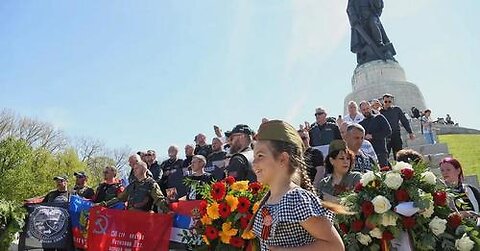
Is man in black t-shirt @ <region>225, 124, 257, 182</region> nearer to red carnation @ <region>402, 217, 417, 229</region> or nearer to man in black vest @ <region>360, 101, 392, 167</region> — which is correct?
red carnation @ <region>402, 217, 417, 229</region>

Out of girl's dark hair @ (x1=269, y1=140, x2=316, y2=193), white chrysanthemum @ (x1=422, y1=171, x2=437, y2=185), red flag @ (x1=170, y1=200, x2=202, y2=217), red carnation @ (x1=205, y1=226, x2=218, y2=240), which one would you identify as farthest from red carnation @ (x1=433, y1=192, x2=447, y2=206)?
red flag @ (x1=170, y1=200, x2=202, y2=217)

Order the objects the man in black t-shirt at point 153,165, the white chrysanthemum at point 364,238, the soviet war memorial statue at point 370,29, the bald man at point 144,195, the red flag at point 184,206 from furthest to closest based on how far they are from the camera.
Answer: the soviet war memorial statue at point 370,29 → the man in black t-shirt at point 153,165 → the bald man at point 144,195 → the red flag at point 184,206 → the white chrysanthemum at point 364,238

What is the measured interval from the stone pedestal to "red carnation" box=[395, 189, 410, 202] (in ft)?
73.5

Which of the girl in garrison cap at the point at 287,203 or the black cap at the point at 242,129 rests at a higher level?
the black cap at the point at 242,129

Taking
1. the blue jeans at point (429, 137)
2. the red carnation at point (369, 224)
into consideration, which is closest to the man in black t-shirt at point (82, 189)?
the red carnation at point (369, 224)

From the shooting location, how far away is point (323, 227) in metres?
2.09

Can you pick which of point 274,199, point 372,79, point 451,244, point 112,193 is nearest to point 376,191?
point 451,244

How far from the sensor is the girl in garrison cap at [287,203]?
210 centimetres

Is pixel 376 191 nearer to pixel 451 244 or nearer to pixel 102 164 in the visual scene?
pixel 451 244

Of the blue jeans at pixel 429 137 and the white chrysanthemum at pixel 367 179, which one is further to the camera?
the blue jeans at pixel 429 137

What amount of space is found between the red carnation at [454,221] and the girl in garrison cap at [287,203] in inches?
103

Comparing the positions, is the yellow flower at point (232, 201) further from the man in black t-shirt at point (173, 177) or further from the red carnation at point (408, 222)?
the man in black t-shirt at point (173, 177)

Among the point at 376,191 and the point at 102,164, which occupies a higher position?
the point at 102,164

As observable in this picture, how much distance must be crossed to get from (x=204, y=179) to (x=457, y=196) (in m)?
3.97
